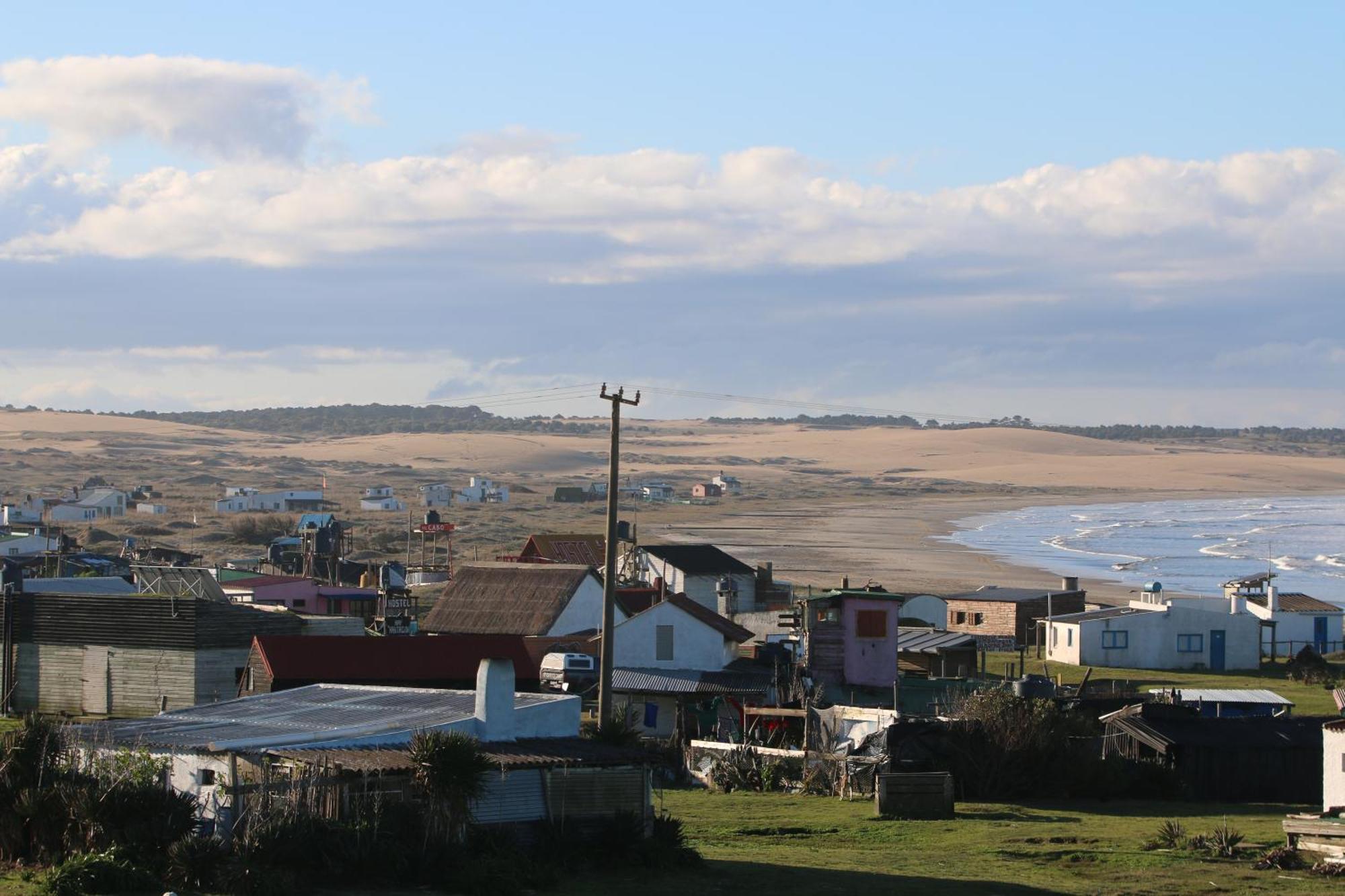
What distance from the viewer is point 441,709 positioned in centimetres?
2505

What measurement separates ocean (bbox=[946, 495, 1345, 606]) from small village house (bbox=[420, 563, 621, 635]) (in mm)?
41090

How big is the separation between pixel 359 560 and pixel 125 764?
66997mm

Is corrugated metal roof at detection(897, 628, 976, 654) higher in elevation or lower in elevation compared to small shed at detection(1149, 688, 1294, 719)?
higher

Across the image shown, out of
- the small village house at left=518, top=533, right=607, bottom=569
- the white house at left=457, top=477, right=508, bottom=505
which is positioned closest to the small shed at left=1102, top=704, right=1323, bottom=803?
the small village house at left=518, top=533, right=607, bottom=569

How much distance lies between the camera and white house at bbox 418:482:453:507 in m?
150

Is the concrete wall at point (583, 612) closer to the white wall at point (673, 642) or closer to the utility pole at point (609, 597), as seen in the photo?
the white wall at point (673, 642)

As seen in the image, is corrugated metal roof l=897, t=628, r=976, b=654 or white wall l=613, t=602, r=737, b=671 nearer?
white wall l=613, t=602, r=737, b=671

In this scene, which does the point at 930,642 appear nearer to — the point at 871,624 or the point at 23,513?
the point at 871,624

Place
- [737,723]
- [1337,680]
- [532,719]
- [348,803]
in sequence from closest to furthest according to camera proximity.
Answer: [348,803]
[532,719]
[737,723]
[1337,680]

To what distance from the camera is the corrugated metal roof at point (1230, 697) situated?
4009 cm

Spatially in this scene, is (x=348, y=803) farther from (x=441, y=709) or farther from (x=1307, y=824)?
(x=1307, y=824)

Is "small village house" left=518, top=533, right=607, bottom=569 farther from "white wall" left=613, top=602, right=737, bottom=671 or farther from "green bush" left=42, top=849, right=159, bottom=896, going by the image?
"green bush" left=42, top=849, right=159, bottom=896

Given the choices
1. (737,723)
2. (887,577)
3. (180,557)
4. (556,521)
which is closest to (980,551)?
(887,577)

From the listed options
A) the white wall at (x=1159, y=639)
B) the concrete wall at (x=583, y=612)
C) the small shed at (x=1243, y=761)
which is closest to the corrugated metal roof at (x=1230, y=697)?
the small shed at (x=1243, y=761)
